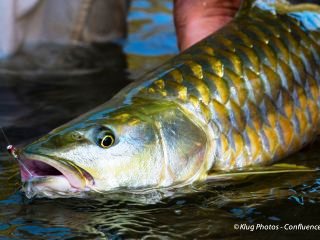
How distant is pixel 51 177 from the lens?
2.24 m

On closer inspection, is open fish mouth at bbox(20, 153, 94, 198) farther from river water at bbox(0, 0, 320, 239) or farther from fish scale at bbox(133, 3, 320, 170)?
fish scale at bbox(133, 3, 320, 170)

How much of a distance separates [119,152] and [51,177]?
0.80 feet

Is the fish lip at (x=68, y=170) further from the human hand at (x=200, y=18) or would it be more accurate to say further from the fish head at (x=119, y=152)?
the human hand at (x=200, y=18)

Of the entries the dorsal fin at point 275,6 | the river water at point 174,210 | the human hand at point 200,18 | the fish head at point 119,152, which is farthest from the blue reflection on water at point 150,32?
the fish head at point 119,152

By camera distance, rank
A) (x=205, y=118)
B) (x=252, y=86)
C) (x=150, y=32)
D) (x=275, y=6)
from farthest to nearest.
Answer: (x=150, y=32), (x=275, y=6), (x=252, y=86), (x=205, y=118)

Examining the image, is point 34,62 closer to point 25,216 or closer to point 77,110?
point 77,110

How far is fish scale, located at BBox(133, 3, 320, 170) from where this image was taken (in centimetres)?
257

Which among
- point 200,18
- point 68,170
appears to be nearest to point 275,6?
point 200,18

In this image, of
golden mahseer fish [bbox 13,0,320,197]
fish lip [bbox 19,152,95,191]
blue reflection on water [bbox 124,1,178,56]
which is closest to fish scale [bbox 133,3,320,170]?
golden mahseer fish [bbox 13,0,320,197]

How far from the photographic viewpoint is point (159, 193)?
239 cm

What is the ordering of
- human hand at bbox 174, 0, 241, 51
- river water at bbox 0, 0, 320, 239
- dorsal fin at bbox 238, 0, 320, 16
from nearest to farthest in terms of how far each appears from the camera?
1. river water at bbox 0, 0, 320, 239
2. dorsal fin at bbox 238, 0, 320, 16
3. human hand at bbox 174, 0, 241, 51

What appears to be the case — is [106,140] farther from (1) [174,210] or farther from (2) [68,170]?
(1) [174,210]

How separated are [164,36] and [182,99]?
9.45ft

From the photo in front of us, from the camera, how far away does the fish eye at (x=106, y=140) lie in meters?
2.33
